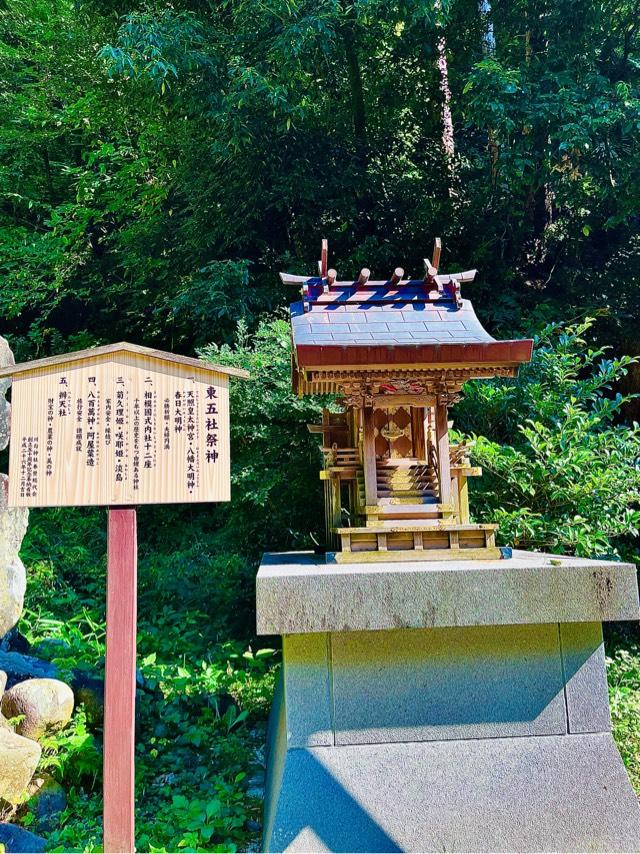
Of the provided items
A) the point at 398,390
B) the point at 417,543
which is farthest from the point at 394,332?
the point at 417,543

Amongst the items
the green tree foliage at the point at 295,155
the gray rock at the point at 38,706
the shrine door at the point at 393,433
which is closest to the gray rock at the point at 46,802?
the gray rock at the point at 38,706

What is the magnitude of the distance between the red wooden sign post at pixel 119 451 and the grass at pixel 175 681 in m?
1.58

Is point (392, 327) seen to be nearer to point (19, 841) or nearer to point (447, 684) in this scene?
point (447, 684)

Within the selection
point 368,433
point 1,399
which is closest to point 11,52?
point 1,399

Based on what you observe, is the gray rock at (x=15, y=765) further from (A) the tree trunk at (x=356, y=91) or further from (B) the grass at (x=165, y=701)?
(A) the tree trunk at (x=356, y=91)

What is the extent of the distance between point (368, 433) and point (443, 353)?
770mm

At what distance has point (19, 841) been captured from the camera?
137 inches

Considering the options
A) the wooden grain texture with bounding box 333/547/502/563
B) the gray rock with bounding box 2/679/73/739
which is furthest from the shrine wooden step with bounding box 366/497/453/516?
the gray rock with bounding box 2/679/73/739

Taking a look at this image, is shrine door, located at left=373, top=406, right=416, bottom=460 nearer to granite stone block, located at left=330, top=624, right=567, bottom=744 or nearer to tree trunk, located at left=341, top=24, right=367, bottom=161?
granite stone block, located at left=330, top=624, right=567, bottom=744

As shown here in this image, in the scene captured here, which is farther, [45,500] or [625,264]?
[625,264]

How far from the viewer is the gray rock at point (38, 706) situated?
4.46m

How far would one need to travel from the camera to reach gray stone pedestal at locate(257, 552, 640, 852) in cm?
314

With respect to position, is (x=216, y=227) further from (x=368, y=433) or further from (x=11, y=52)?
(x=368, y=433)

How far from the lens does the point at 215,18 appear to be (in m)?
9.04
